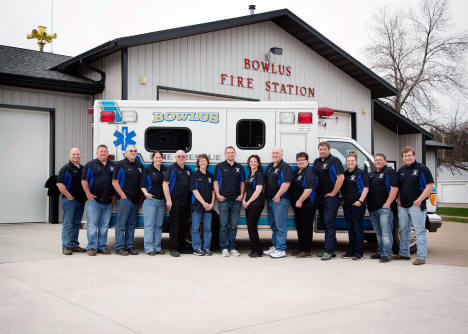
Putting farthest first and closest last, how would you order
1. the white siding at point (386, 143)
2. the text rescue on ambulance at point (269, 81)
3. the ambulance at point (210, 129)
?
the white siding at point (386, 143) < the text rescue on ambulance at point (269, 81) < the ambulance at point (210, 129)

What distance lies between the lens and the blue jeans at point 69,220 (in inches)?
340

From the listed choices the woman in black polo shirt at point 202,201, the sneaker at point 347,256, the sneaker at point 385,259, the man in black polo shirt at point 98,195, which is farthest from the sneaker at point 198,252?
the sneaker at point 385,259

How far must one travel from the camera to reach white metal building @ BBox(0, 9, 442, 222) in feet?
43.4

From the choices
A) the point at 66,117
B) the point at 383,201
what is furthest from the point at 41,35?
the point at 383,201

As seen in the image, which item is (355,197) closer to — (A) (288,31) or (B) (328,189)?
(B) (328,189)

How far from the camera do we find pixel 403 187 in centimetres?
822

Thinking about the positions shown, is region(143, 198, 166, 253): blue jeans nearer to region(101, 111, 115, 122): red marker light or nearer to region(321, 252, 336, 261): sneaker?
region(101, 111, 115, 122): red marker light

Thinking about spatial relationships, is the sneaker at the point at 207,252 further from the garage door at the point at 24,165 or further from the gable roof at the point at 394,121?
the gable roof at the point at 394,121

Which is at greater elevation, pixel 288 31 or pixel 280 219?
pixel 288 31

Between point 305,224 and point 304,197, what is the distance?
507 mm

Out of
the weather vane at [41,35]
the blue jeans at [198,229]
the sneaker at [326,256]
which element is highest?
the weather vane at [41,35]

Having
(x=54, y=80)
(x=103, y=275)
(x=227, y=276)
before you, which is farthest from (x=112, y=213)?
(x=54, y=80)

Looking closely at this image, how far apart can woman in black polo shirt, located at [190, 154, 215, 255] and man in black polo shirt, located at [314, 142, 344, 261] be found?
186 cm

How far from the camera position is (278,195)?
8.48 metres
